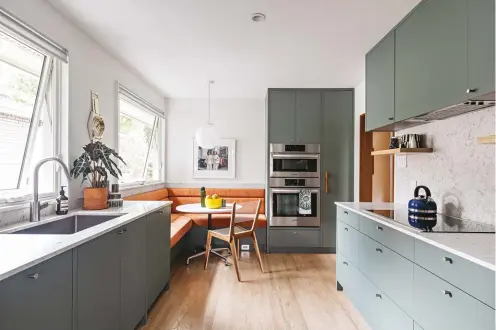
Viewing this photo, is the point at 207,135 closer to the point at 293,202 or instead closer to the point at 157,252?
the point at 293,202

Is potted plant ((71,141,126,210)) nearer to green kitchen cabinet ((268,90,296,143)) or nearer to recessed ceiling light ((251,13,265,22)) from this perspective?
recessed ceiling light ((251,13,265,22))

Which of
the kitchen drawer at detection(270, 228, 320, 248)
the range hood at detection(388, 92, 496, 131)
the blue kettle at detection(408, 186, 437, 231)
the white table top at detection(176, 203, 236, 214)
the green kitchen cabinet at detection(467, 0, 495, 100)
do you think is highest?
the green kitchen cabinet at detection(467, 0, 495, 100)

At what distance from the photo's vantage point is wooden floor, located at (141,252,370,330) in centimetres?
260

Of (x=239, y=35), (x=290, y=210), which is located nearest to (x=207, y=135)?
(x=290, y=210)

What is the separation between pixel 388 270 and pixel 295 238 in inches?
105

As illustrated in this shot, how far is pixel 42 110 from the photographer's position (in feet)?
8.35

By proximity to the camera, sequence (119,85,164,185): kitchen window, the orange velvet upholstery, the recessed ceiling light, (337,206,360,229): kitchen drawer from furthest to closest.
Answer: the orange velvet upholstery → (119,85,164,185): kitchen window → (337,206,360,229): kitchen drawer → the recessed ceiling light

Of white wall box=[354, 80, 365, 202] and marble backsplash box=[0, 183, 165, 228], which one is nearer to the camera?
marble backsplash box=[0, 183, 165, 228]

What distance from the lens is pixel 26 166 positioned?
243 centimetres

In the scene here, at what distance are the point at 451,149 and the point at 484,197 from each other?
503 mm

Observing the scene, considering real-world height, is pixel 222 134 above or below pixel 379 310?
above

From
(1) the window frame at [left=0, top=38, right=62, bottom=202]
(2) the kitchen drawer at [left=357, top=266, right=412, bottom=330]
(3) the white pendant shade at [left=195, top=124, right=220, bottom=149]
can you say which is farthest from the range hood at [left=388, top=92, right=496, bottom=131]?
(1) the window frame at [left=0, top=38, right=62, bottom=202]

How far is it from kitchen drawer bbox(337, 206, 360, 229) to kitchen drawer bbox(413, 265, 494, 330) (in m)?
0.96

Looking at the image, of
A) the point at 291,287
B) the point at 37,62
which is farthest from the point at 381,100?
the point at 37,62
